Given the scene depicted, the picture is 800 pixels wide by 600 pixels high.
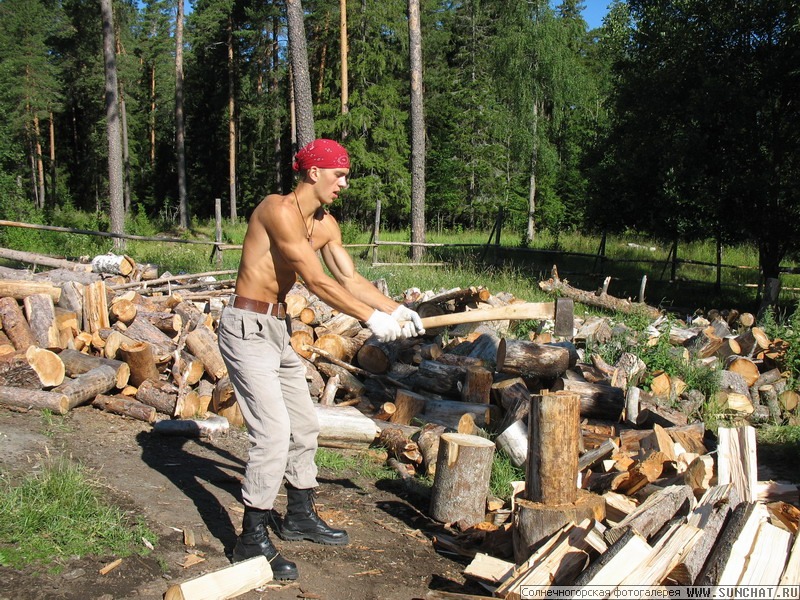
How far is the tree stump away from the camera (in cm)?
434

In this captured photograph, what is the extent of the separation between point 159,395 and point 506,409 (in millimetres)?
2992

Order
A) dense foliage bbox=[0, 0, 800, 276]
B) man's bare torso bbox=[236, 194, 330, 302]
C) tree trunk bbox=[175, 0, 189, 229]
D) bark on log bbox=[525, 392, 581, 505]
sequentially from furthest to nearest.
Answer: tree trunk bbox=[175, 0, 189, 229], dense foliage bbox=[0, 0, 800, 276], bark on log bbox=[525, 392, 581, 505], man's bare torso bbox=[236, 194, 330, 302]

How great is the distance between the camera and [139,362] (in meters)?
6.38

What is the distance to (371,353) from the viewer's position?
7.40 metres

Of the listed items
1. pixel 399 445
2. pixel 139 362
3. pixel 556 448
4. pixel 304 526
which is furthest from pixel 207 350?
pixel 556 448

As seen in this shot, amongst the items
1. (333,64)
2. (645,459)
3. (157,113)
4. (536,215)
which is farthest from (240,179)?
(645,459)

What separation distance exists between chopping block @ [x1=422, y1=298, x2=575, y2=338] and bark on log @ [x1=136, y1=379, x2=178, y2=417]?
2.69 metres

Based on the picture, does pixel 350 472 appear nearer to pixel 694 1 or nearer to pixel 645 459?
pixel 645 459

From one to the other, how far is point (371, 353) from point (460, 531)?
3.26 m

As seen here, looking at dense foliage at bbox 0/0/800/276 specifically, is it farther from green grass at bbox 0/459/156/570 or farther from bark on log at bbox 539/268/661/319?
green grass at bbox 0/459/156/570

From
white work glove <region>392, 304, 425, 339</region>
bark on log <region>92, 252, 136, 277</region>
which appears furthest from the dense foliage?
white work glove <region>392, 304, 425, 339</region>

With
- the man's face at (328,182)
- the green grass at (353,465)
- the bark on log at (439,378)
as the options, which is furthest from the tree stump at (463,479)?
the bark on log at (439,378)

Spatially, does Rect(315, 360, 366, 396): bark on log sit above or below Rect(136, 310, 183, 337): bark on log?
→ below

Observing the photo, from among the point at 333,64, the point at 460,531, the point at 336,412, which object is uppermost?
the point at 333,64
